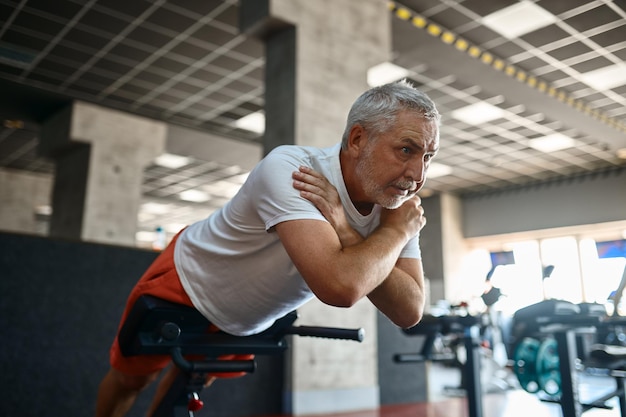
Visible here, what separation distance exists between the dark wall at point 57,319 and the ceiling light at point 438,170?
311 inches

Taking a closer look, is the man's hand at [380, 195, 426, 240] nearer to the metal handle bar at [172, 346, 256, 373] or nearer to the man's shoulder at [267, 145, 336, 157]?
the man's shoulder at [267, 145, 336, 157]

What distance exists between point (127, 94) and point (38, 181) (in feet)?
16.5

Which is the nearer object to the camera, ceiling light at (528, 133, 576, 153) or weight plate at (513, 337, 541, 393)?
weight plate at (513, 337, 541, 393)

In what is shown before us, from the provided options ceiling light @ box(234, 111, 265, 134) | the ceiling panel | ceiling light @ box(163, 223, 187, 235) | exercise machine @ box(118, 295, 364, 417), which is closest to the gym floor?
exercise machine @ box(118, 295, 364, 417)

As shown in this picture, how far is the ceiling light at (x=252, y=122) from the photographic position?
7.90 metres

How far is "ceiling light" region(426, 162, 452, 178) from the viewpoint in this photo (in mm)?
10044

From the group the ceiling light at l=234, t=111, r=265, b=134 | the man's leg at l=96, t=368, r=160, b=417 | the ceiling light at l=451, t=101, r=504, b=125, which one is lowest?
the man's leg at l=96, t=368, r=160, b=417

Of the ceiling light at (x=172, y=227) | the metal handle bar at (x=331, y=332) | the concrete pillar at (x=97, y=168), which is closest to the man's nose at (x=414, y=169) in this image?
the metal handle bar at (x=331, y=332)

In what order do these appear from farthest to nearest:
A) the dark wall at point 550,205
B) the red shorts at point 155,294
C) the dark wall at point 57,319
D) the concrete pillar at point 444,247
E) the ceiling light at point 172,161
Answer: the concrete pillar at point 444,247 < the dark wall at point 550,205 < the ceiling light at point 172,161 < the dark wall at point 57,319 < the red shorts at point 155,294

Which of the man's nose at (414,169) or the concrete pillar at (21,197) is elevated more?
the concrete pillar at (21,197)

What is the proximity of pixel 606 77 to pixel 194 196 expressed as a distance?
881cm

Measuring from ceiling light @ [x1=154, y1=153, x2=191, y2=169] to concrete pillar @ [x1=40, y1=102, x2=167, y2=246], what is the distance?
1.39 meters

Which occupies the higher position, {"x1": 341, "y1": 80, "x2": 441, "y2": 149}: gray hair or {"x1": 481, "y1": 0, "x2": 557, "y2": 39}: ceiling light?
{"x1": 481, "y1": 0, "x2": 557, "y2": 39}: ceiling light

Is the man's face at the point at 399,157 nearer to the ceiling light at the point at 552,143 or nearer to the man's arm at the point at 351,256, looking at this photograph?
the man's arm at the point at 351,256
